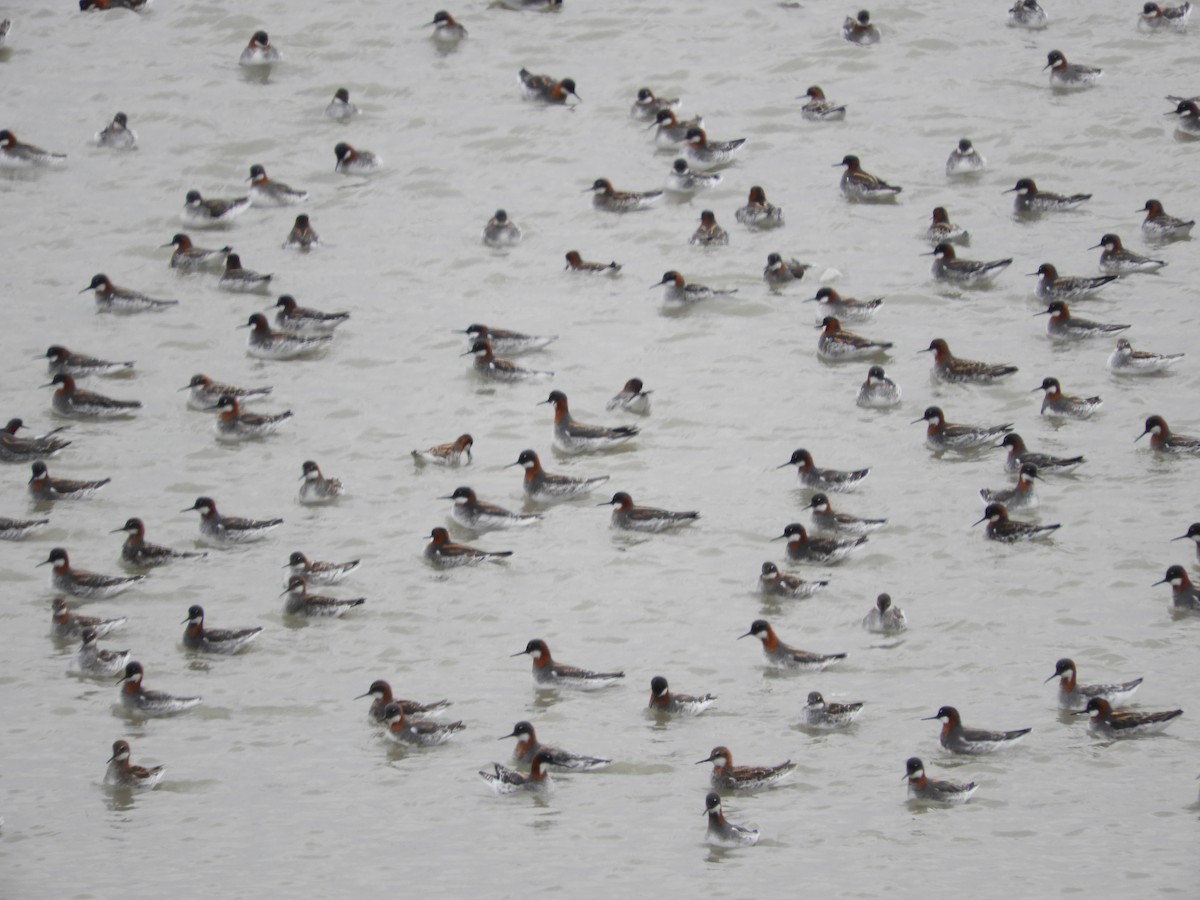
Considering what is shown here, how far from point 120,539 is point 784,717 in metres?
8.61

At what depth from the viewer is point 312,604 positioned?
808 inches

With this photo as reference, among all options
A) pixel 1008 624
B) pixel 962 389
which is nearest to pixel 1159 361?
pixel 962 389

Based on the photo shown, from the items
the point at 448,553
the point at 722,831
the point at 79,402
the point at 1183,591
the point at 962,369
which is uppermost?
the point at 962,369

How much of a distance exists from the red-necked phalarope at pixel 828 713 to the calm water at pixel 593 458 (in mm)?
149

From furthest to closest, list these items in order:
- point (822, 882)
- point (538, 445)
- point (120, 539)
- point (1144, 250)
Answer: point (1144, 250) < point (538, 445) < point (120, 539) < point (822, 882)

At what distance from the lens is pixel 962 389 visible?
25266 millimetres

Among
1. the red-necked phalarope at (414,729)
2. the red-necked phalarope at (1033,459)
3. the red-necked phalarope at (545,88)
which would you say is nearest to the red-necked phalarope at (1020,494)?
the red-necked phalarope at (1033,459)

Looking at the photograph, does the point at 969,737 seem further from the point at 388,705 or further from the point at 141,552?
the point at 141,552

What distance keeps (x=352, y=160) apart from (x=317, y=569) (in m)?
12.7

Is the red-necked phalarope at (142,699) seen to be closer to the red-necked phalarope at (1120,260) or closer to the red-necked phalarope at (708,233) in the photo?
the red-necked phalarope at (708,233)

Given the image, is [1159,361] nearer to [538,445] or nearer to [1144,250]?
[1144,250]

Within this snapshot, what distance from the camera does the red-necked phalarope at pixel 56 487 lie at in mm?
23266

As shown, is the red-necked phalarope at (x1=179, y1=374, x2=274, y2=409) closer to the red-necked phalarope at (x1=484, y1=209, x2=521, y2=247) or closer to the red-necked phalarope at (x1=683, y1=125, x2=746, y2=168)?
the red-necked phalarope at (x1=484, y1=209, x2=521, y2=247)

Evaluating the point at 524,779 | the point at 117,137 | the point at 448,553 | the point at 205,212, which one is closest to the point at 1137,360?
the point at 448,553
